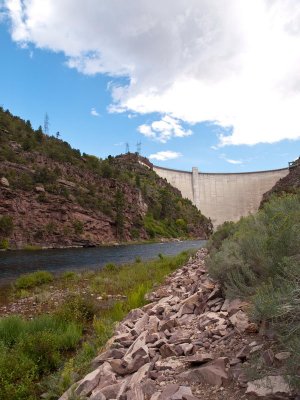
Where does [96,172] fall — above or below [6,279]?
above

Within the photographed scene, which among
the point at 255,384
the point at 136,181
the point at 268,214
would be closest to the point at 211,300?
the point at 268,214

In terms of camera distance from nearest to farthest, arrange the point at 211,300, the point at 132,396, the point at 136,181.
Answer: the point at 132,396, the point at 211,300, the point at 136,181

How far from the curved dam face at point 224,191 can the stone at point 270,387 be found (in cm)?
12327

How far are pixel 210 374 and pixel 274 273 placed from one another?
72.6 inches

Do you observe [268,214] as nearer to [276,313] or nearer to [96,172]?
[276,313]

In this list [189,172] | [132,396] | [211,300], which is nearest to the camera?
[132,396]

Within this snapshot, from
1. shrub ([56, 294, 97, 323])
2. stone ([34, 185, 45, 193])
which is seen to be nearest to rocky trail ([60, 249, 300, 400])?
shrub ([56, 294, 97, 323])

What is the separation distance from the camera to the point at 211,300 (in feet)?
23.5

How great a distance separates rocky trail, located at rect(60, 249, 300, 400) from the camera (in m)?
3.86

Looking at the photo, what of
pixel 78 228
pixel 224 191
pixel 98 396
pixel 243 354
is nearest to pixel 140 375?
pixel 98 396

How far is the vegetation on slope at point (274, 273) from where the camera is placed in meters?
3.44

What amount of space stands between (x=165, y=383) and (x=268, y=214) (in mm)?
4843

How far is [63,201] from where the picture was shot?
68062mm

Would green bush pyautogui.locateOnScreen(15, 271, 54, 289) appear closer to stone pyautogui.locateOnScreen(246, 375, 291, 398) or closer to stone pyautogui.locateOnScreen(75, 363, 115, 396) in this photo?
stone pyautogui.locateOnScreen(75, 363, 115, 396)
